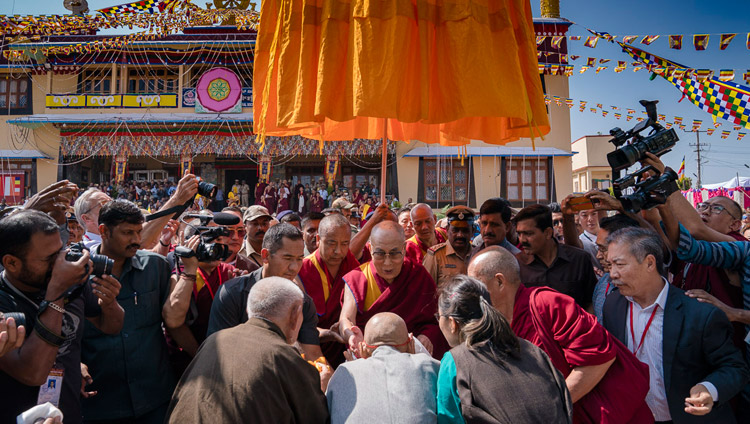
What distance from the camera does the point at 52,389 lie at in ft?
6.86

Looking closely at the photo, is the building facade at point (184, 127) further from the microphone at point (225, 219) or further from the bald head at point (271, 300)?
the bald head at point (271, 300)

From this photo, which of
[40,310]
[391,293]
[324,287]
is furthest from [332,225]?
[40,310]

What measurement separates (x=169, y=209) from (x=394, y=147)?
14671 mm

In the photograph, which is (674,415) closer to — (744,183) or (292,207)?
(292,207)

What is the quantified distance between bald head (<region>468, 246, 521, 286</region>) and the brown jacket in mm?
1094

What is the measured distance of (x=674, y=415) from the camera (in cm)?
249

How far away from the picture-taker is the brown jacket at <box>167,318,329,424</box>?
1.80 metres

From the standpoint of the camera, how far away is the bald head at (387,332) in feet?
7.16

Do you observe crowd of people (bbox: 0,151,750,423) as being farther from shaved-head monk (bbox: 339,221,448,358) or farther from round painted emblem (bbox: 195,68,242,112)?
round painted emblem (bbox: 195,68,242,112)

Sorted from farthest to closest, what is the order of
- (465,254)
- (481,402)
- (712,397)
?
(465,254) → (712,397) → (481,402)

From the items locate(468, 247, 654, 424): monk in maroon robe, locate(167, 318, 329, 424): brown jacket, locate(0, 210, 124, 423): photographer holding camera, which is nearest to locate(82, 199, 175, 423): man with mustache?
locate(0, 210, 124, 423): photographer holding camera

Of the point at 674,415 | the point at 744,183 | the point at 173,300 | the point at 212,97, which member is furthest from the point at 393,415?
the point at 744,183

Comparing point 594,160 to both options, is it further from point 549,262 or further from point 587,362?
point 587,362

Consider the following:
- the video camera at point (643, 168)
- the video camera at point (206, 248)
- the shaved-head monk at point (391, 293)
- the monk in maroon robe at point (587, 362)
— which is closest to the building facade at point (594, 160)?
the video camera at point (643, 168)
